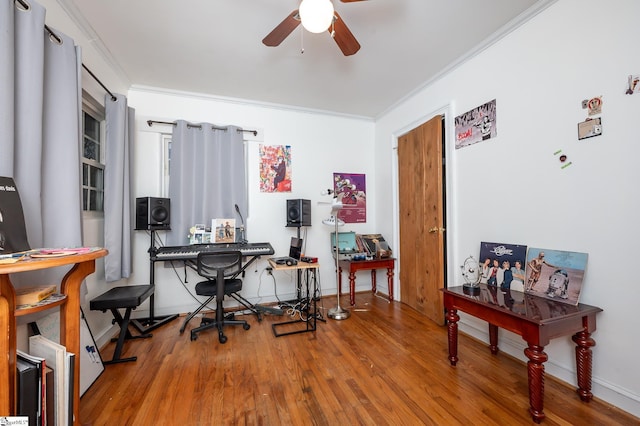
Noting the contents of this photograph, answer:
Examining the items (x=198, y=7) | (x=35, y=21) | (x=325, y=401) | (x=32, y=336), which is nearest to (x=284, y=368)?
(x=325, y=401)

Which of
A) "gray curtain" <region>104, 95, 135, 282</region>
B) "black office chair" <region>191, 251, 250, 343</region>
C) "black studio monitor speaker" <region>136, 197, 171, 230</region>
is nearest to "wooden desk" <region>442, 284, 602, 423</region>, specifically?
"black office chair" <region>191, 251, 250, 343</region>

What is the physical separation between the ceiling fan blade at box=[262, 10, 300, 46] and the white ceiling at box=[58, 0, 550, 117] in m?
0.27

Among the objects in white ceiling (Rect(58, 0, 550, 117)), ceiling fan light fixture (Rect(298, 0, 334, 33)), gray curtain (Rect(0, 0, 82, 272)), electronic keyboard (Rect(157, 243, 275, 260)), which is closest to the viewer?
gray curtain (Rect(0, 0, 82, 272))

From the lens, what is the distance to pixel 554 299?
5.51ft

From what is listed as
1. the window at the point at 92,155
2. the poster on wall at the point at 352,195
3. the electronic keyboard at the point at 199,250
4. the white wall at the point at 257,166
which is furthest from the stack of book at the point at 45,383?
the poster on wall at the point at 352,195

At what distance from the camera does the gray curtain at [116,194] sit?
7.71 feet

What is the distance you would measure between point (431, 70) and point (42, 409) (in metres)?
3.71

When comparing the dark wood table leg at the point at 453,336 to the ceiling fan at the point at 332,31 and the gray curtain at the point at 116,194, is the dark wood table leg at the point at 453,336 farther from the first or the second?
the gray curtain at the point at 116,194

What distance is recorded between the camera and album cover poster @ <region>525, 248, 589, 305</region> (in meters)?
1.62

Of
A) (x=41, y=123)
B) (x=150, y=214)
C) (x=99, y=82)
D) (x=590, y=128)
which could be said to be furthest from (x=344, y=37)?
(x=150, y=214)

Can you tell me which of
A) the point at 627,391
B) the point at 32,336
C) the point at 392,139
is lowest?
the point at 627,391

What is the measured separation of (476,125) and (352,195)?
1862 mm

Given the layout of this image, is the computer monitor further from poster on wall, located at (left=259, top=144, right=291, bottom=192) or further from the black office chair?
poster on wall, located at (left=259, top=144, right=291, bottom=192)

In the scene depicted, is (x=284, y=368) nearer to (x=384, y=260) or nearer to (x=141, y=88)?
(x=384, y=260)
